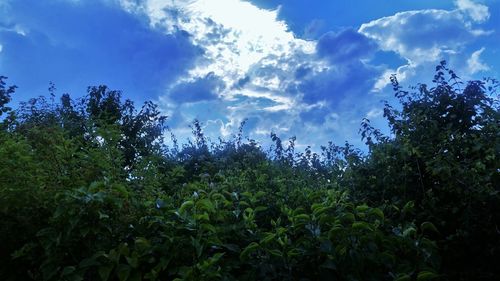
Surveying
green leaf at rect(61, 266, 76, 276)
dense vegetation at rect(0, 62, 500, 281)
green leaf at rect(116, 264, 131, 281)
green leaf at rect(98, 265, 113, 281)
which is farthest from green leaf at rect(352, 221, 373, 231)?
green leaf at rect(61, 266, 76, 276)

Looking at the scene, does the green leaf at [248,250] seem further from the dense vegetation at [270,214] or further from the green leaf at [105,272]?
the green leaf at [105,272]

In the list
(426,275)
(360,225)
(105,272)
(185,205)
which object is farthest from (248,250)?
(426,275)

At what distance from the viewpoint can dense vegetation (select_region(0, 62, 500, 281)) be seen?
272 centimetres

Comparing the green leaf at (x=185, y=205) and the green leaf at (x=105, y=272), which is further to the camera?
the green leaf at (x=185, y=205)

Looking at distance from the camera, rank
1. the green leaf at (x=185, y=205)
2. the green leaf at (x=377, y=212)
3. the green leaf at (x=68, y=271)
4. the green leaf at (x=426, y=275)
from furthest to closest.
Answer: the green leaf at (x=377, y=212) → the green leaf at (x=185, y=205) → the green leaf at (x=68, y=271) → the green leaf at (x=426, y=275)

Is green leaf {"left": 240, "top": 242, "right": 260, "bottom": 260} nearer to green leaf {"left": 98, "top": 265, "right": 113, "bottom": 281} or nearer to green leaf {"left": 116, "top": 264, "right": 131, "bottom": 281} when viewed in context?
green leaf {"left": 116, "top": 264, "right": 131, "bottom": 281}

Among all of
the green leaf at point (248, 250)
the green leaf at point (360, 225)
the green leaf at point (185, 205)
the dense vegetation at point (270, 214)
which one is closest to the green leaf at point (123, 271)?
the dense vegetation at point (270, 214)

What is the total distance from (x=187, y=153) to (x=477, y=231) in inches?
402

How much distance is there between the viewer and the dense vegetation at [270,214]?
2717 mm

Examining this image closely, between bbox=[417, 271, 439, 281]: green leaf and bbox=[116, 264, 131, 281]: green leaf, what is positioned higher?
bbox=[116, 264, 131, 281]: green leaf

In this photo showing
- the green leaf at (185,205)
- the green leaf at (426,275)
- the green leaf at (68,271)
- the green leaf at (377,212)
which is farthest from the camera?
the green leaf at (377,212)

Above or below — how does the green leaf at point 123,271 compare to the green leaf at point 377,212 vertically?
below

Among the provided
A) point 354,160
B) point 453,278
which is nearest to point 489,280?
point 453,278

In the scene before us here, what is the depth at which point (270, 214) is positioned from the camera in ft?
13.1
